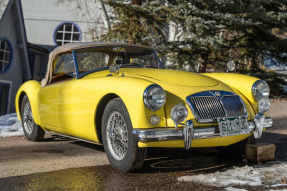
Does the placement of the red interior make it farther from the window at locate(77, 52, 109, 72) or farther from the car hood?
the car hood

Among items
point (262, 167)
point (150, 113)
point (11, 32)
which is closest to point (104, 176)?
point (150, 113)

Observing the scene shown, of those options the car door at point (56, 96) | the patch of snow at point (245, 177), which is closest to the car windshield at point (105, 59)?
the car door at point (56, 96)

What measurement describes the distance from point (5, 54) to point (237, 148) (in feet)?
37.9

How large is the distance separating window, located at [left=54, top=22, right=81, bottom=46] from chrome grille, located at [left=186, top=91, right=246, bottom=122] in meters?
16.6

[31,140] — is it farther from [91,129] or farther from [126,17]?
[126,17]

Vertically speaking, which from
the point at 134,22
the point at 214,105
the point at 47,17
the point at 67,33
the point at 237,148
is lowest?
the point at 237,148

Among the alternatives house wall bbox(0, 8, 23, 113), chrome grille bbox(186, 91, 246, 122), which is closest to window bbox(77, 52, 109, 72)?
chrome grille bbox(186, 91, 246, 122)

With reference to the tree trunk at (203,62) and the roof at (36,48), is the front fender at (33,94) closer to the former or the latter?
the tree trunk at (203,62)

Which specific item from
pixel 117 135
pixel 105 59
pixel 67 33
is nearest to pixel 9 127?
pixel 105 59

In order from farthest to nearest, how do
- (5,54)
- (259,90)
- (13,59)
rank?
(13,59), (5,54), (259,90)

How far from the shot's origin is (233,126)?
3.61m

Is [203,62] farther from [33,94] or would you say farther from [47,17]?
[47,17]

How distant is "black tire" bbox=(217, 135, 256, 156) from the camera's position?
425 cm

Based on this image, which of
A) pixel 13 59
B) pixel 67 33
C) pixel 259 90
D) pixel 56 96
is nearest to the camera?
pixel 259 90
